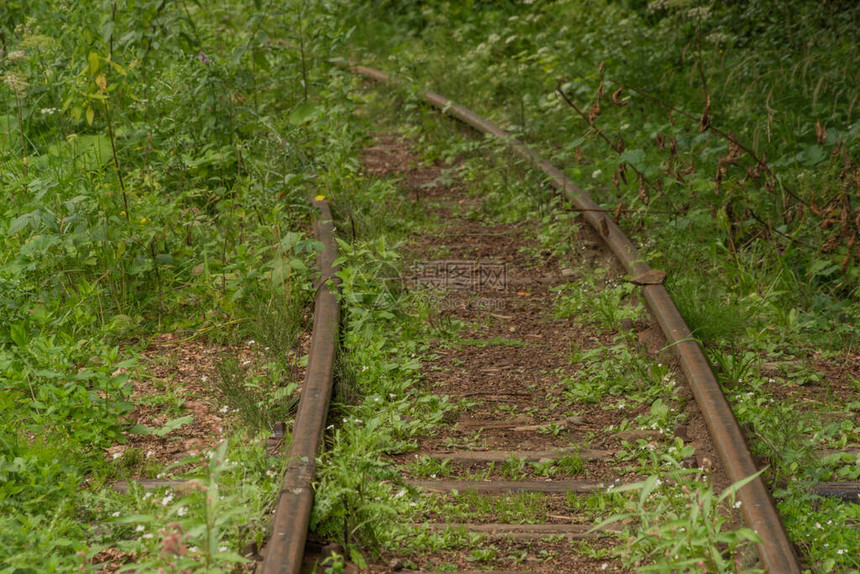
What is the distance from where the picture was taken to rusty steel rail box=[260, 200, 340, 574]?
9.70 feet

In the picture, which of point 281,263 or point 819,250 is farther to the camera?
point 819,250

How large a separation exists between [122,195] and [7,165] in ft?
3.56

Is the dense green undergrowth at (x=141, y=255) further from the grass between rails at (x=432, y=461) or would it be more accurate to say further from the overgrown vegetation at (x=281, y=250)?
the grass between rails at (x=432, y=461)

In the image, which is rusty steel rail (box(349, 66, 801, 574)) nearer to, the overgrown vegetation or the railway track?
the railway track

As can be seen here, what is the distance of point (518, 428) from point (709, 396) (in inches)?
33.4

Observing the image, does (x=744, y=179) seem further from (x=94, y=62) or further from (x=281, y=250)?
(x=94, y=62)

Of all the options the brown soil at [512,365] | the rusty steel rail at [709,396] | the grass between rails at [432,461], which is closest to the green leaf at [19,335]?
the grass between rails at [432,461]

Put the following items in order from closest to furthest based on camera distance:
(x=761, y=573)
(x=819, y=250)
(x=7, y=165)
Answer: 1. (x=761, y=573)
2. (x=819, y=250)
3. (x=7, y=165)

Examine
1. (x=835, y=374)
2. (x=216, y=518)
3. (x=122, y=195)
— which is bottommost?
(x=835, y=374)

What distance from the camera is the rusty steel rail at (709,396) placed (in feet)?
9.91

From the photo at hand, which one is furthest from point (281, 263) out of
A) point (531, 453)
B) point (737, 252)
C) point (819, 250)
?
point (819, 250)

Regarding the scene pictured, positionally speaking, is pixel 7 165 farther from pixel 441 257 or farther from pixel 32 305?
pixel 441 257

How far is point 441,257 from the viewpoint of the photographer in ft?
20.9

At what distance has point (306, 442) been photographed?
3.60 metres
